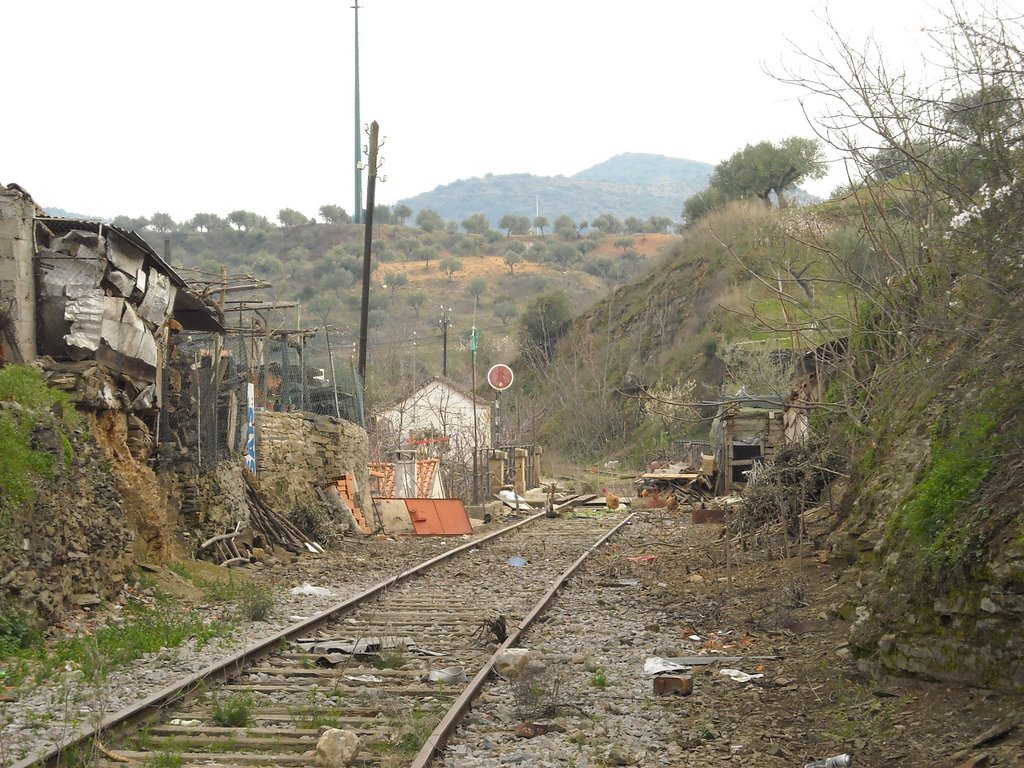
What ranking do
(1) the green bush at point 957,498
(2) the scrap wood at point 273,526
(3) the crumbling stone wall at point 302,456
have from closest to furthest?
(1) the green bush at point 957,498 < (2) the scrap wood at point 273,526 < (3) the crumbling stone wall at point 302,456

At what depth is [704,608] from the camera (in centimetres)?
1220

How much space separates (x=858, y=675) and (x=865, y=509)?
3459 millimetres

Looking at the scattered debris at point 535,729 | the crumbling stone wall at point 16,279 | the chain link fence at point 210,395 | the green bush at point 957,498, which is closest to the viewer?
the green bush at point 957,498

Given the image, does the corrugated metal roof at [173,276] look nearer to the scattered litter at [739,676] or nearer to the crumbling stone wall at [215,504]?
the crumbling stone wall at [215,504]

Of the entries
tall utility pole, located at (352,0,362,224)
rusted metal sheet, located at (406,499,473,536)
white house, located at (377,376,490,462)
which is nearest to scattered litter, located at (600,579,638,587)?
→ rusted metal sheet, located at (406,499,473,536)

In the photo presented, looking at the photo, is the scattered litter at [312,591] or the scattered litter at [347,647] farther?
the scattered litter at [312,591]

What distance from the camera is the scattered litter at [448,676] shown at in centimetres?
863

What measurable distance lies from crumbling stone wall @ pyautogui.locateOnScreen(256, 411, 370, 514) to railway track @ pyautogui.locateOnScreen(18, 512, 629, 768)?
6761 mm

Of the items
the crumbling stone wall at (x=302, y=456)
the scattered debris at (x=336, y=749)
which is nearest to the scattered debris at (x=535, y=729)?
the scattered debris at (x=336, y=749)

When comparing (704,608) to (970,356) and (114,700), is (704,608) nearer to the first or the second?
(970,356)

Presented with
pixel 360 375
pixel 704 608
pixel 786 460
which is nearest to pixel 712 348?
pixel 360 375

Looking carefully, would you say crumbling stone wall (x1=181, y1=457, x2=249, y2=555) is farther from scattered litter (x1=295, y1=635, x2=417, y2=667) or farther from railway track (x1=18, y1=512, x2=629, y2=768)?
scattered litter (x1=295, y1=635, x2=417, y2=667)

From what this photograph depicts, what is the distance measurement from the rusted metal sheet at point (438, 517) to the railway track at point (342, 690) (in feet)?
31.1

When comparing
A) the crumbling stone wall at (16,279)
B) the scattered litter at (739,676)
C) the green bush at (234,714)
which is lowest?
the scattered litter at (739,676)
